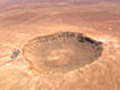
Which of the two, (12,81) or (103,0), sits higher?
(12,81)

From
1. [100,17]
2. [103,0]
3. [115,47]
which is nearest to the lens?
[115,47]

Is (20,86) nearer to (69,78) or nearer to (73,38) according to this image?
(69,78)

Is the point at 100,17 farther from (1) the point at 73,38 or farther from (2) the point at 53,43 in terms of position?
(2) the point at 53,43

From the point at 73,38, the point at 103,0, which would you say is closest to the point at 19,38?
the point at 73,38

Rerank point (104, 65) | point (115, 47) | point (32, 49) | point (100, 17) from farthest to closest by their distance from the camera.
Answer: point (100, 17) → point (32, 49) → point (115, 47) → point (104, 65)

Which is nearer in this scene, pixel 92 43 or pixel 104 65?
pixel 104 65

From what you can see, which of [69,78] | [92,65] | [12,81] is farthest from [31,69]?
[92,65]
